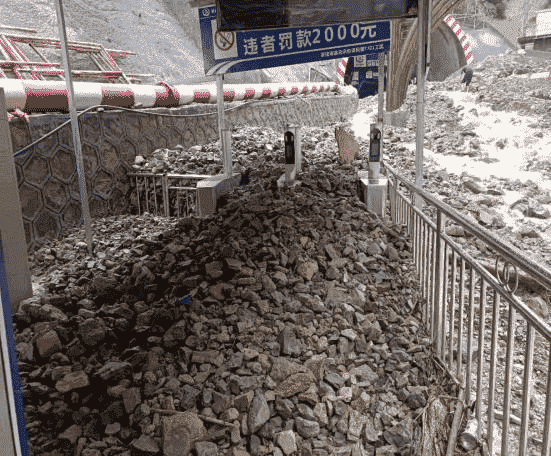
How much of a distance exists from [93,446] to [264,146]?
6.69 meters

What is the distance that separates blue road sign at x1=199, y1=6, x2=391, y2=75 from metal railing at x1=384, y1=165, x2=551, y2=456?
93.1 inches

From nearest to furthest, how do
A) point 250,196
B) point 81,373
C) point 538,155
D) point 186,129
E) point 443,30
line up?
point 81,373 → point 250,196 → point 186,129 → point 538,155 → point 443,30

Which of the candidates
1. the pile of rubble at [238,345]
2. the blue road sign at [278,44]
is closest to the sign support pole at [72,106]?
the pile of rubble at [238,345]

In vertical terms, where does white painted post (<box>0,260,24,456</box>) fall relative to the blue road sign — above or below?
below

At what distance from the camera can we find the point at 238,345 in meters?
3.02

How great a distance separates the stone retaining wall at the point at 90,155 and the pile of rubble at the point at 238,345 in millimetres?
1246

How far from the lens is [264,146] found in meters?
8.54

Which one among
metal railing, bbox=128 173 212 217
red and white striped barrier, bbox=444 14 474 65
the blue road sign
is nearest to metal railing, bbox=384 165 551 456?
the blue road sign

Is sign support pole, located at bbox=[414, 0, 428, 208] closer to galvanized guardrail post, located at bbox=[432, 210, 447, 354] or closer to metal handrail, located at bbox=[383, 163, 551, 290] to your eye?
galvanized guardrail post, located at bbox=[432, 210, 447, 354]

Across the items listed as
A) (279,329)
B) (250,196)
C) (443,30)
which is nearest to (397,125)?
(250,196)

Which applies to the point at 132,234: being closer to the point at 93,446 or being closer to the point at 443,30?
the point at 93,446

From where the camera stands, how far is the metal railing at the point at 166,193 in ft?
22.1

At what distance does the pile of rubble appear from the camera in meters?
2.51

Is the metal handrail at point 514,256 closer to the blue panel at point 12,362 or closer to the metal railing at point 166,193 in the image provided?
the blue panel at point 12,362
